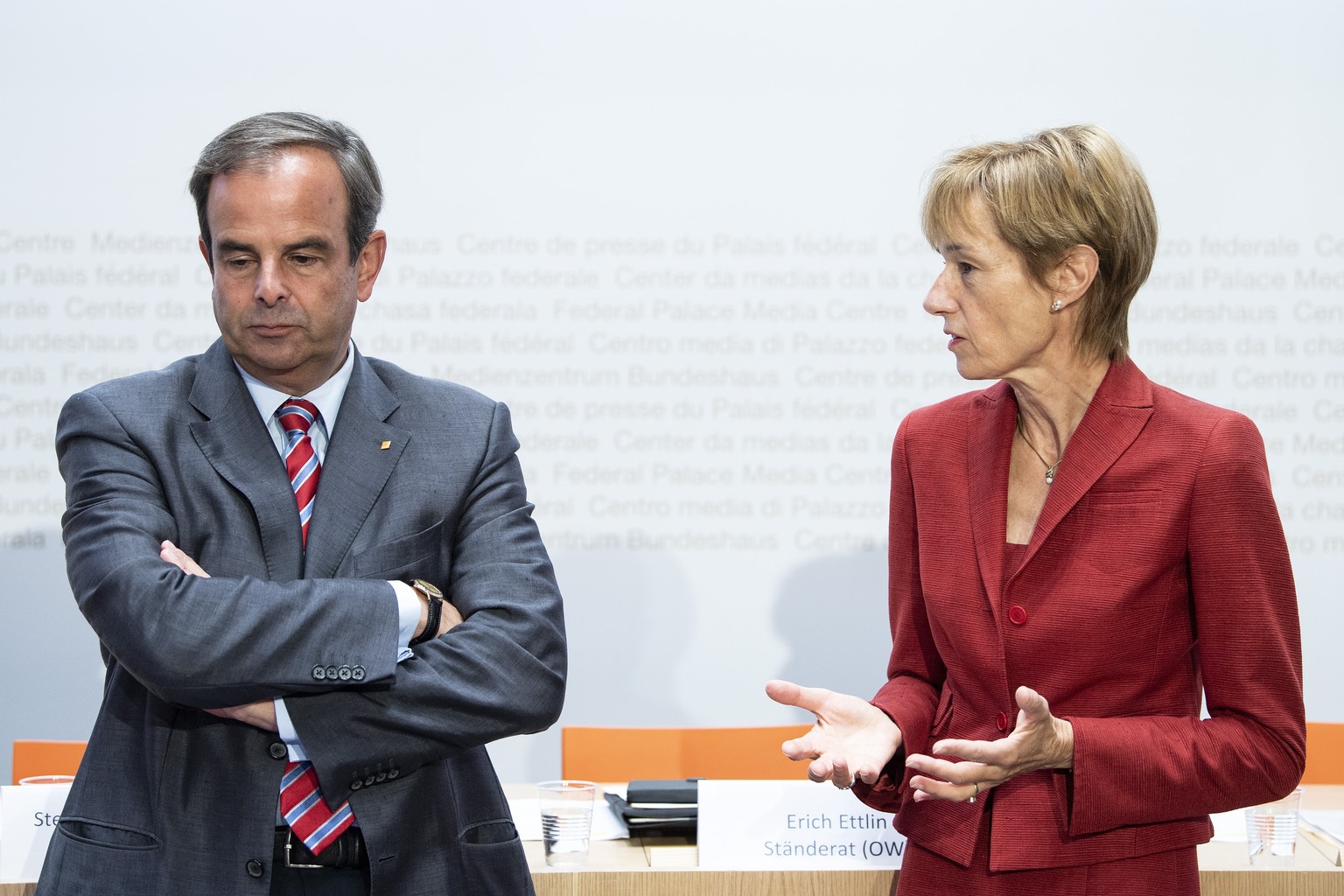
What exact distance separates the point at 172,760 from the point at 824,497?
9.54 ft

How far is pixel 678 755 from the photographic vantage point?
11.4 ft

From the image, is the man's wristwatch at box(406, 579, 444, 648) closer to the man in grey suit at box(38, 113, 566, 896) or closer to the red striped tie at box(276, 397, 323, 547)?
the man in grey suit at box(38, 113, 566, 896)

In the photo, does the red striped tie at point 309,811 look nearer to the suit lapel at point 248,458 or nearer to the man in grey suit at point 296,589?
the man in grey suit at point 296,589

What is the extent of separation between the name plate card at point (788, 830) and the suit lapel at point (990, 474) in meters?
0.71

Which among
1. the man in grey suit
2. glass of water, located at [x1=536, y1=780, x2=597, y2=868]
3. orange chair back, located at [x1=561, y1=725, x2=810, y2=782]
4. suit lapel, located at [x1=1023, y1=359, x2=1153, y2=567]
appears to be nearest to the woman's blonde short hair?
suit lapel, located at [x1=1023, y1=359, x2=1153, y2=567]

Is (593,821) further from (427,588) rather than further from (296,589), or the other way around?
(296,589)

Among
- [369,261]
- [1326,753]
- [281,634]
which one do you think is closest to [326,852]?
[281,634]

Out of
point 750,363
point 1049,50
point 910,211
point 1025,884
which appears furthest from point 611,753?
point 1049,50

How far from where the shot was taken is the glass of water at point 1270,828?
2480 millimetres

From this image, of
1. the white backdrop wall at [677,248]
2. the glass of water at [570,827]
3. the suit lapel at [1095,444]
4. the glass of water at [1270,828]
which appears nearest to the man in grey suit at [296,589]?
the glass of water at [570,827]

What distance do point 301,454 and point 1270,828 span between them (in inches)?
75.1

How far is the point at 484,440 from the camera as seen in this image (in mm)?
2125

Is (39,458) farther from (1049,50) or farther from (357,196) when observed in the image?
(1049,50)

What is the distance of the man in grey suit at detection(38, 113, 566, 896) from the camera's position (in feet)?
5.88
